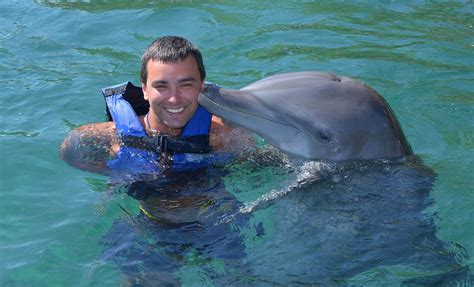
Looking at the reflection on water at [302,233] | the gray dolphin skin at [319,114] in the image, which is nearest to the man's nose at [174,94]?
the gray dolphin skin at [319,114]

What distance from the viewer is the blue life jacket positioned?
6551 millimetres

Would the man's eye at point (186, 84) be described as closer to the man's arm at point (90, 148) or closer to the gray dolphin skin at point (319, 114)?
the gray dolphin skin at point (319, 114)

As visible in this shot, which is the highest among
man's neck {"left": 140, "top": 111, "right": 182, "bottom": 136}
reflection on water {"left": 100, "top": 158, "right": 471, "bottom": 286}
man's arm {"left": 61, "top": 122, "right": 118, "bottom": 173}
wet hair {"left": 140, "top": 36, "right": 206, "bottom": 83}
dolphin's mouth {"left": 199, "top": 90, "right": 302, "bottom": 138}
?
wet hair {"left": 140, "top": 36, "right": 206, "bottom": 83}

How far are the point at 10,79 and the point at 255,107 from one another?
479 centimetres

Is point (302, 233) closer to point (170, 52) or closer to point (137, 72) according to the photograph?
point (170, 52)

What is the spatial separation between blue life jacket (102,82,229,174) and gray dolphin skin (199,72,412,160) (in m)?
0.63

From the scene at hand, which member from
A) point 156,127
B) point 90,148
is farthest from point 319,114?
point 90,148

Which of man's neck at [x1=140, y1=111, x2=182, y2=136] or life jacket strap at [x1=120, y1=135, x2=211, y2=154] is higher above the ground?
man's neck at [x1=140, y1=111, x2=182, y2=136]

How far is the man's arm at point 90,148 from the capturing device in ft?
21.7

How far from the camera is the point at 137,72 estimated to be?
988 centimetres

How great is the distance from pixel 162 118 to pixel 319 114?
140 cm

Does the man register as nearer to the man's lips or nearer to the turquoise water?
the man's lips

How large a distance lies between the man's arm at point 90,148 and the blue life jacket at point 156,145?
4.2 inches

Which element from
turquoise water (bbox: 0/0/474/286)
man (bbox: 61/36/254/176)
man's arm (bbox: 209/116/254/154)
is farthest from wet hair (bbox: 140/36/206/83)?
turquoise water (bbox: 0/0/474/286)
